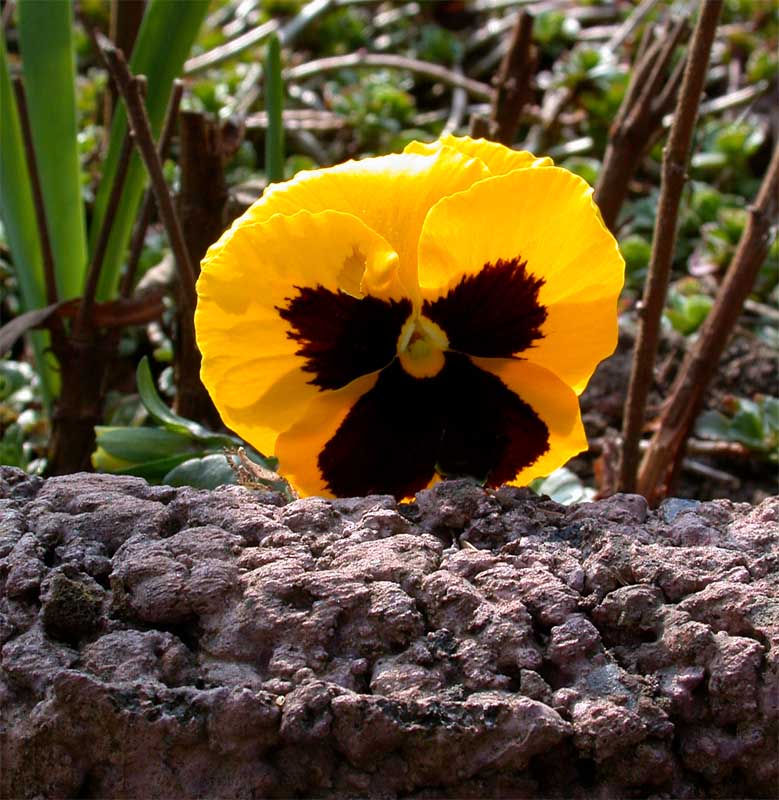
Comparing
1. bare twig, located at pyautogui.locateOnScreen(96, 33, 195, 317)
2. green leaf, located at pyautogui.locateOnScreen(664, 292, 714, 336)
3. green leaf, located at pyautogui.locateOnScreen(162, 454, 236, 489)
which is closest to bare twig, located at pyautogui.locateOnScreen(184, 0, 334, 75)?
green leaf, located at pyautogui.locateOnScreen(664, 292, 714, 336)

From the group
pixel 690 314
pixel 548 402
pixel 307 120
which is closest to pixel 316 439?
pixel 548 402

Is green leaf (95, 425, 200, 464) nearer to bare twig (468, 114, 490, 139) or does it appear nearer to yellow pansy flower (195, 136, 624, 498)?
yellow pansy flower (195, 136, 624, 498)

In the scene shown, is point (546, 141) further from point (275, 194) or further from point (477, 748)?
point (477, 748)

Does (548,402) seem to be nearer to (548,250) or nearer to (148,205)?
(548,250)

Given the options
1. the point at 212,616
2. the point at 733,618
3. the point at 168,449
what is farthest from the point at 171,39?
the point at 733,618

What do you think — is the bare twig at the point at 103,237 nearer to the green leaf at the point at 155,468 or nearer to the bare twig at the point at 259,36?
the green leaf at the point at 155,468

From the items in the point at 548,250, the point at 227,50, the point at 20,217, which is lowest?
the point at 227,50

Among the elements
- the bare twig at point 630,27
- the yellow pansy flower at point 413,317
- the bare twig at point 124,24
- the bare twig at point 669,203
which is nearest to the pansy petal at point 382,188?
the yellow pansy flower at point 413,317
